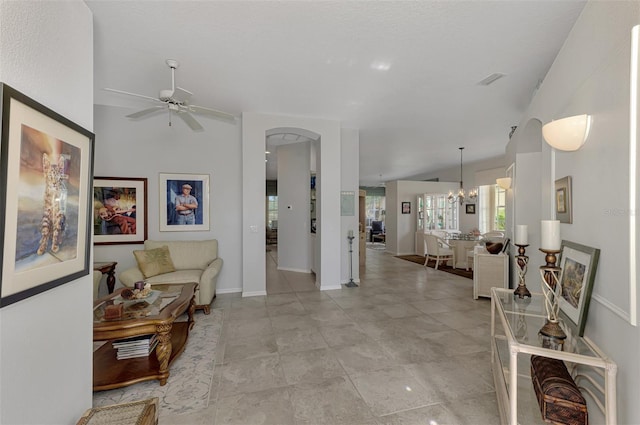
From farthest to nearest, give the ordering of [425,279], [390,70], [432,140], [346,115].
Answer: [432,140]
[425,279]
[346,115]
[390,70]

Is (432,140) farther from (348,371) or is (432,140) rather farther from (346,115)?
(348,371)

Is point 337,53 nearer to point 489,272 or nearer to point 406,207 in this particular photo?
point 489,272

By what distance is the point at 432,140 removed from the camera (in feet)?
20.4

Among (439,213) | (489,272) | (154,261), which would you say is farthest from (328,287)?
(439,213)

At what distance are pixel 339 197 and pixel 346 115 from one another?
1.39 metres

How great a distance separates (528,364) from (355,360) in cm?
133

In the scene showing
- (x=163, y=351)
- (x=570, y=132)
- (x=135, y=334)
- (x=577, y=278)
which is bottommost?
(x=163, y=351)

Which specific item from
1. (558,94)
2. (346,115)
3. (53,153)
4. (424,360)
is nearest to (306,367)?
(424,360)

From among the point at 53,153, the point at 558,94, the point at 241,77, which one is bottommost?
the point at 53,153

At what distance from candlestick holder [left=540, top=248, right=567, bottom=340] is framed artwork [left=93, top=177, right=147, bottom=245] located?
496cm

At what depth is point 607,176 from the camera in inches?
57.2

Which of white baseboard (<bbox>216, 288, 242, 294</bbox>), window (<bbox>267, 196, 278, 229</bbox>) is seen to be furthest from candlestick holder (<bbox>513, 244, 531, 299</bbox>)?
window (<bbox>267, 196, 278, 229</bbox>)

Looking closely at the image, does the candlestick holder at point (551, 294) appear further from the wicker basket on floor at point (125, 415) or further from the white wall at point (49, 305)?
the white wall at point (49, 305)

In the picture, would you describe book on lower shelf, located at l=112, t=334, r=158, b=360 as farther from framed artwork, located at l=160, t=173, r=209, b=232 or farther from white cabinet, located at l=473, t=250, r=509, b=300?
white cabinet, located at l=473, t=250, r=509, b=300
